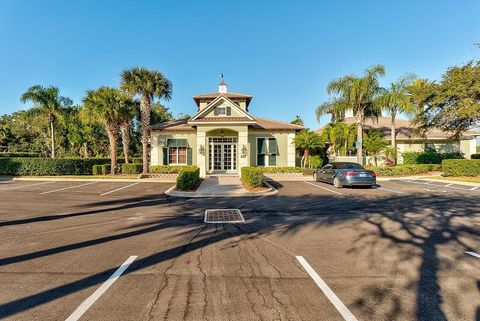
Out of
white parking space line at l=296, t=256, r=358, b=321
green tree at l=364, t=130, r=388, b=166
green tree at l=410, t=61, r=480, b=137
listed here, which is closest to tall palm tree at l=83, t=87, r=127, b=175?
white parking space line at l=296, t=256, r=358, b=321

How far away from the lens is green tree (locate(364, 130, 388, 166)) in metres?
25.3

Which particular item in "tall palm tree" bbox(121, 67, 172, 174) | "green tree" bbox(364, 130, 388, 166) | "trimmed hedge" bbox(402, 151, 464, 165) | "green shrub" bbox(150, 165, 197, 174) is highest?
"tall palm tree" bbox(121, 67, 172, 174)

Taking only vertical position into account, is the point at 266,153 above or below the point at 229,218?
above

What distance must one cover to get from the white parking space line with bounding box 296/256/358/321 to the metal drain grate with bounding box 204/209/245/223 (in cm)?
324

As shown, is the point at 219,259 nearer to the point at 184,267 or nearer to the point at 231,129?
the point at 184,267

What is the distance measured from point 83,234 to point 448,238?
8.34m

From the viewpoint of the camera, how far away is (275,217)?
7.93 meters

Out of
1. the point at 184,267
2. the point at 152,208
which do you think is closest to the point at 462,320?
the point at 184,267

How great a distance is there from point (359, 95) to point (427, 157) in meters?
11.0

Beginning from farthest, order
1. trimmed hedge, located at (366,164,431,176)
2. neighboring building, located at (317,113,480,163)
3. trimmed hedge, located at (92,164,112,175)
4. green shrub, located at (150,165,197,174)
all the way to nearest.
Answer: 1. neighboring building, located at (317,113,480,163)
2. trimmed hedge, located at (92,164,112,175)
3. green shrub, located at (150,165,197,174)
4. trimmed hedge, located at (366,164,431,176)

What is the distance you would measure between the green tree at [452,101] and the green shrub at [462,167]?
3531 millimetres

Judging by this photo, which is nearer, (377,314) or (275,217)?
(377,314)

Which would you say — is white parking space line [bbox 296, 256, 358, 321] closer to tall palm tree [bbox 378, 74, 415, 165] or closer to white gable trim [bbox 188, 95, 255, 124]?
white gable trim [bbox 188, 95, 255, 124]

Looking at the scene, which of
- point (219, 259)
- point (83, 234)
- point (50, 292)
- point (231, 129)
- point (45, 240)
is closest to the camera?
point (50, 292)
